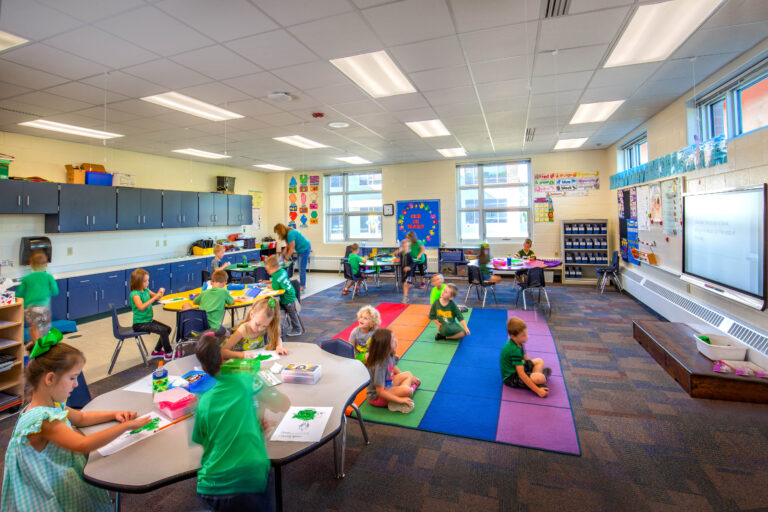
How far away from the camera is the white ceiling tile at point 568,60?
3617 millimetres

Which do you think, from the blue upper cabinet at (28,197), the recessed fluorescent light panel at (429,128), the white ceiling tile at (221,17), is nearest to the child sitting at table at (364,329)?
the white ceiling tile at (221,17)

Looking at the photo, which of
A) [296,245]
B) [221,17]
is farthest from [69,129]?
[221,17]

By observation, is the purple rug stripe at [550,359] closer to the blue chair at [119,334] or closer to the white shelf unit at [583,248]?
the blue chair at [119,334]

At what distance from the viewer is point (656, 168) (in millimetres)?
5918

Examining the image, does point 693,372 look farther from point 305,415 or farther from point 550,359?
point 305,415

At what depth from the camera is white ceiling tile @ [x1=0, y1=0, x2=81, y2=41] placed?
2.62 metres

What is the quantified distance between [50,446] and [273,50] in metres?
3.34

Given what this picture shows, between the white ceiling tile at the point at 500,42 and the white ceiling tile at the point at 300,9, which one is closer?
the white ceiling tile at the point at 300,9

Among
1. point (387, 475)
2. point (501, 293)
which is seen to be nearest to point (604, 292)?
point (501, 293)

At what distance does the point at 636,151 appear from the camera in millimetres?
7547

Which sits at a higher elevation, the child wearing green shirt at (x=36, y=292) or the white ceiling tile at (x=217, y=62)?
the white ceiling tile at (x=217, y=62)

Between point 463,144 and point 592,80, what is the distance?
12.3ft

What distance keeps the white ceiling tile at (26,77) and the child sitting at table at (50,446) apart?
3.60 meters

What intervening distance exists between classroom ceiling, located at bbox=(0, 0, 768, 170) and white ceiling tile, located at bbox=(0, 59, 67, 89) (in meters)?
0.02
